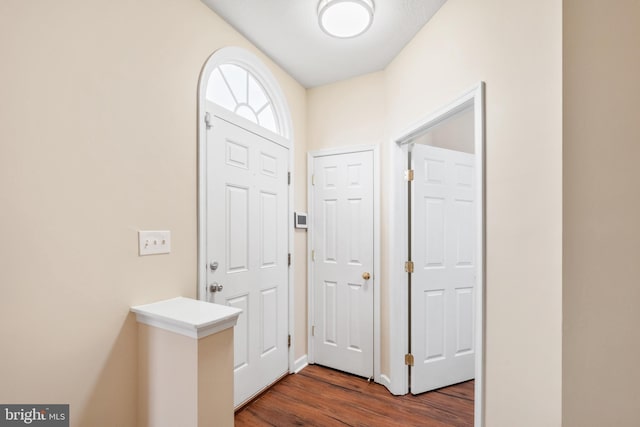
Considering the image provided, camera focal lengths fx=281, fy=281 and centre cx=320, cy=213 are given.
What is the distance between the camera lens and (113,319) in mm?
1262

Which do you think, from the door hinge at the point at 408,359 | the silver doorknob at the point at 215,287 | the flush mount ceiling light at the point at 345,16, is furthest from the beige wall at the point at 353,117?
the silver doorknob at the point at 215,287

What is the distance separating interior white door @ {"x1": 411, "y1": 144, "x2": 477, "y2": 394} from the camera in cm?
220

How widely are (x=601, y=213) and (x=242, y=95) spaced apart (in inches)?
83.5

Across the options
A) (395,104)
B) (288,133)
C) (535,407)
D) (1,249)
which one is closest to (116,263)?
(1,249)

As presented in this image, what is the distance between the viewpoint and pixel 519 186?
1169 mm

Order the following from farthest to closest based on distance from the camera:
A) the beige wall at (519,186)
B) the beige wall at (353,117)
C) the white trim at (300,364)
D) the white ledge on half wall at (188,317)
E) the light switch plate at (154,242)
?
the white trim at (300,364)
the beige wall at (353,117)
the light switch plate at (154,242)
the white ledge on half wall at (188,317)
the beige wall at (519,186)

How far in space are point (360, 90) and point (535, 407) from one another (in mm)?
2391

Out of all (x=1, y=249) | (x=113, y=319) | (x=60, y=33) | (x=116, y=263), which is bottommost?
(x=113, y=319)

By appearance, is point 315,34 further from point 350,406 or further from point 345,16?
point 350,406

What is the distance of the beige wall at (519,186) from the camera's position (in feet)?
3.35

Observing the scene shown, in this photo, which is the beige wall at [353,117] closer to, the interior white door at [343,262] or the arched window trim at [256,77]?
the interior white door at [343,262]

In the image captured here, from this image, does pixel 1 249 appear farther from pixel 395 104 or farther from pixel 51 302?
pixel 395 104

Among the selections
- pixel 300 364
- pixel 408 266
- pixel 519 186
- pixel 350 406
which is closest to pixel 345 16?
pixel 519 186

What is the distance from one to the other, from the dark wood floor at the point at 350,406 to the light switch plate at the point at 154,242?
1.25m
